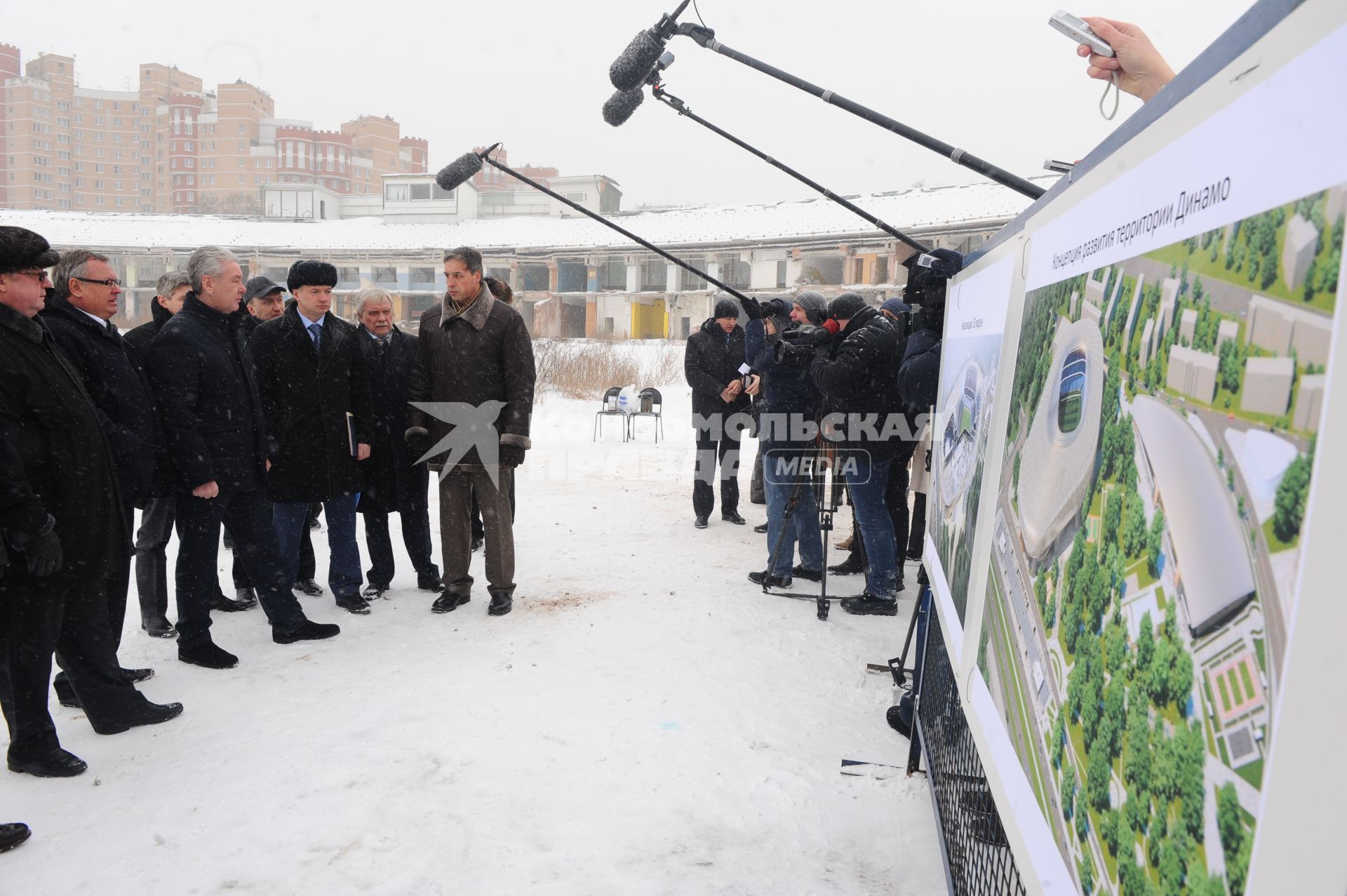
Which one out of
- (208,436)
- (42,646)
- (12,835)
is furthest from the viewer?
(208,436)

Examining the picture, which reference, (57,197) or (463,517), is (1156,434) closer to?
(463,517)

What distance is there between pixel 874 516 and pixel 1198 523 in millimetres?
3737

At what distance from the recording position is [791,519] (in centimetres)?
505

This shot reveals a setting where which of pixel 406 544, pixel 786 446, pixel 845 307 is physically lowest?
pixel 406 544

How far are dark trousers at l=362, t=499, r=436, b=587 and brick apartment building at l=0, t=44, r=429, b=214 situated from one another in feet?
288

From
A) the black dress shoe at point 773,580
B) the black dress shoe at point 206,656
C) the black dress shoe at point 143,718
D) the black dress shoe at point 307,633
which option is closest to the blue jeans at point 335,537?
the black dress shoe at point 307,633

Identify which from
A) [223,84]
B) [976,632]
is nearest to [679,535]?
[976,632]

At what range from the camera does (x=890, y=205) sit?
108ft

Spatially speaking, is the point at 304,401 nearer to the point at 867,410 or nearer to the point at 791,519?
the point at 791,519

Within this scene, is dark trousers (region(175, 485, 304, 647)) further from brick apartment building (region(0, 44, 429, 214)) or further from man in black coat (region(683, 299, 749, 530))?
brick apartment building (region(0, 44, 429, 214))

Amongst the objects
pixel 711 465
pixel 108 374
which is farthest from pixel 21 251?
pixel 711 465

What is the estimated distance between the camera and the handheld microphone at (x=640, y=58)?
370 centimetres

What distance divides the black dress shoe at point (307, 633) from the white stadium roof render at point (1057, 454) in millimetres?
3815

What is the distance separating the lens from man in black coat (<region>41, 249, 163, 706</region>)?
324 cm
